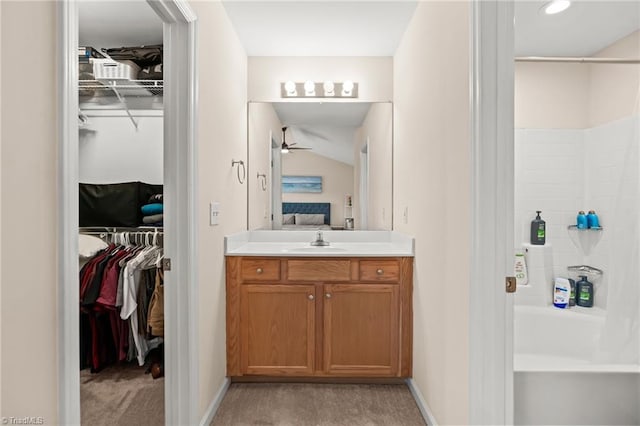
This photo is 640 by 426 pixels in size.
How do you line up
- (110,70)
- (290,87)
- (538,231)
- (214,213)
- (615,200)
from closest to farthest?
(214,213), (615,200), (110,70), (538,231), (290,87)

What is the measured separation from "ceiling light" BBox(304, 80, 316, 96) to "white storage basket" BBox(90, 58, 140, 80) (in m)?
1.28

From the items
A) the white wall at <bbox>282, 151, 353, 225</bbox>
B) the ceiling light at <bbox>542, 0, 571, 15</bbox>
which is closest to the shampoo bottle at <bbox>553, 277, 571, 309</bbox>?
the white wall at <bbox>282, 151, 353, 225</bbox>

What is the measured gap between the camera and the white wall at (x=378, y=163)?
10.5 feet

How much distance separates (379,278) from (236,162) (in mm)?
1245

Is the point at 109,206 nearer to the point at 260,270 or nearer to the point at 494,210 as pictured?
the point at 260,270

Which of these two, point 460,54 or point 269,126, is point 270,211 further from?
point 460,54

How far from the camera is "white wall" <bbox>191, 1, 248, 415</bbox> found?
2.05m

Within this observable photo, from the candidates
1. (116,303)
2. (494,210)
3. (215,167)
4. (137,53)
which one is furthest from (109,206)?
(494,210)

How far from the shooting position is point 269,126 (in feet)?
10.6

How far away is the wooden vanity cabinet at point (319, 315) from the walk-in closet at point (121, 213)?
58cm

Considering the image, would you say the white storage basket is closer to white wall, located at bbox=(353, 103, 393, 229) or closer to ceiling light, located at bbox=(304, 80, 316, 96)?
ceiling light, located at bbox=(304, 80, 316, 96)

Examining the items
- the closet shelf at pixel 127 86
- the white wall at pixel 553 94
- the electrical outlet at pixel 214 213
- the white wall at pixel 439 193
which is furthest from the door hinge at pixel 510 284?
the closet shelf at pixel 127 86

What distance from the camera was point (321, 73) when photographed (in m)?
3.26

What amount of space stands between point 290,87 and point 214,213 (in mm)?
1430
